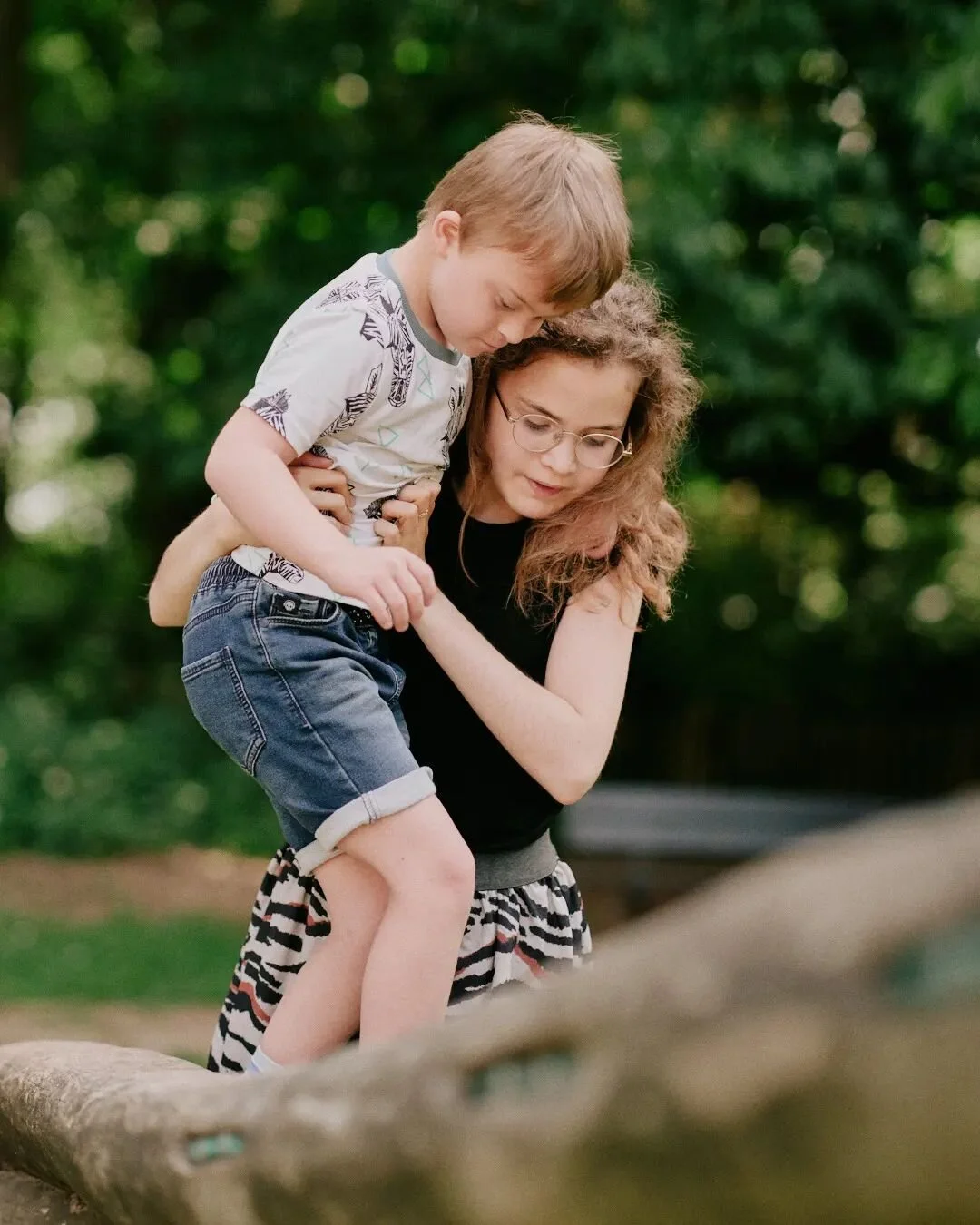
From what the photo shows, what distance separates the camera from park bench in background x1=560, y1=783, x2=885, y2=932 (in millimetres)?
8656

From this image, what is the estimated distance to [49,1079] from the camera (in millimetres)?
1790

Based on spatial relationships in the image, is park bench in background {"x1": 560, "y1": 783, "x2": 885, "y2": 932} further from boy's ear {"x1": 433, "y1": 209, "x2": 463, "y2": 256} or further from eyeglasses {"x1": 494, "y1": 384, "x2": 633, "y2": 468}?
boy's ear {"x1": 433, "y1": 209, "x2": 463, "y2": 256}

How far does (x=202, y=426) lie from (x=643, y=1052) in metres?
8.79

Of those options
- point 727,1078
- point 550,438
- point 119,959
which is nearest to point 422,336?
point 550,438

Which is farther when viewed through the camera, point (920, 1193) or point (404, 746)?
point (404, 746)

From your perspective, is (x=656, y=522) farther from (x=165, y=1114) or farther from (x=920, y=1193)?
(x=920, y=1193)

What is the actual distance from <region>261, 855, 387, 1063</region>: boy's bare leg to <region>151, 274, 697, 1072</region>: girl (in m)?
0.02

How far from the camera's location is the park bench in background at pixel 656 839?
8.66m

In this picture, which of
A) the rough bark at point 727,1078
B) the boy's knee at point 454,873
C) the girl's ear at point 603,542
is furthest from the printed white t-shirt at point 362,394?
the rough bark at point 727,1078

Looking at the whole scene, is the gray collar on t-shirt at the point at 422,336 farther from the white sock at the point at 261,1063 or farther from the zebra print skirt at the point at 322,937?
the white sock at the point at 261,1063

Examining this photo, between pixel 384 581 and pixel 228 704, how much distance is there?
1.05ft

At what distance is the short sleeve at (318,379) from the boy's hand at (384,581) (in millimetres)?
203

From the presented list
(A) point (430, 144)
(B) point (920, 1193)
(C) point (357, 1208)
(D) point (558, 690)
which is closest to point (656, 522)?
(D) point (558, 690)

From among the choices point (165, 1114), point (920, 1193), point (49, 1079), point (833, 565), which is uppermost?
point (920, 1193)
